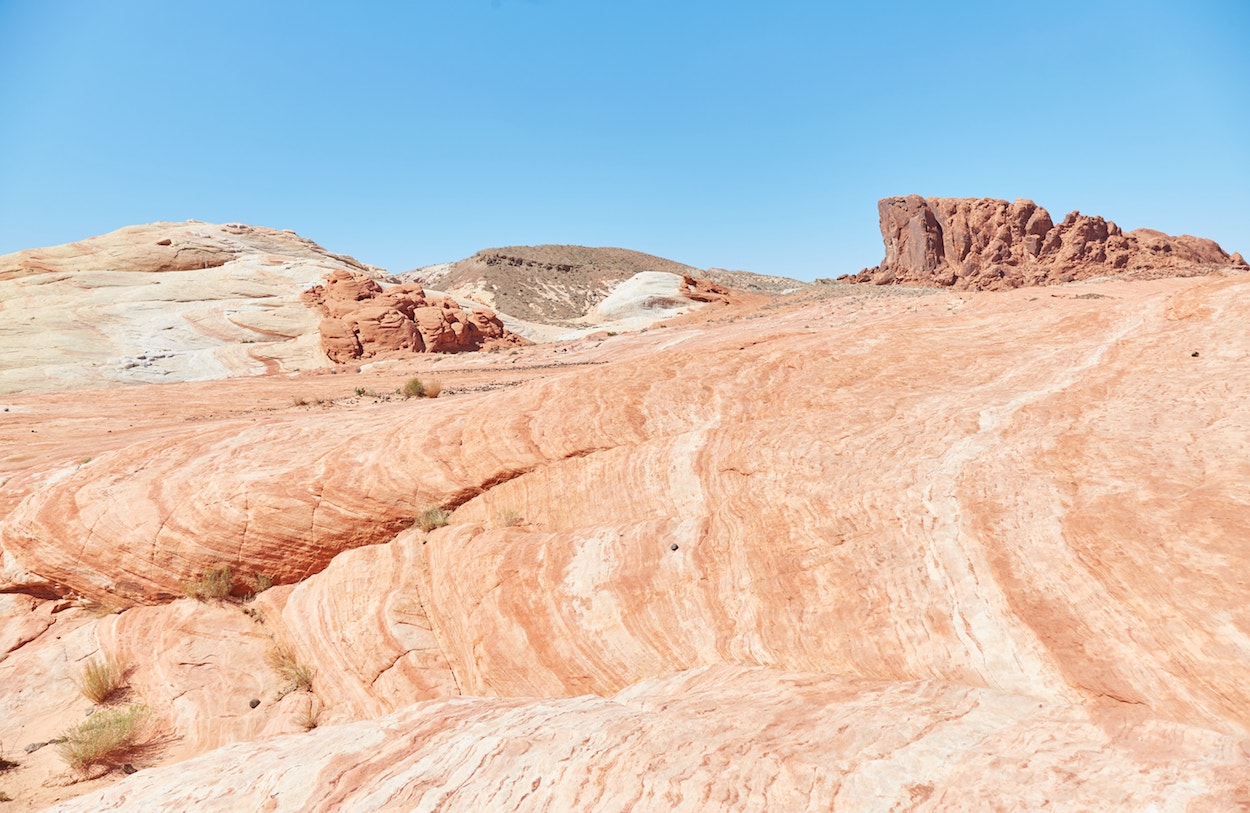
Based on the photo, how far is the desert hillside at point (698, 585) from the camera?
12.1ft

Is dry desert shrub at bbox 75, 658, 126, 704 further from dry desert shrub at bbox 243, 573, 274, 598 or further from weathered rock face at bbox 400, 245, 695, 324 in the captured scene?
weathered rock face at bbox 400, 245, 695, 324

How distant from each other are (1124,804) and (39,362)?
4290cm

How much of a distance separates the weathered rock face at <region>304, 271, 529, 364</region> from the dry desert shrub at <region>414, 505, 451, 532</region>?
30.0 meters

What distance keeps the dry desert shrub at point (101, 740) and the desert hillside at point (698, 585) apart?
0.11 meters

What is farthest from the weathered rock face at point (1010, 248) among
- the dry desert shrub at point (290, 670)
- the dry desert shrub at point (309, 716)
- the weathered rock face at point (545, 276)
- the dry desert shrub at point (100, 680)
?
the dry desert shrub at point (100, 680)

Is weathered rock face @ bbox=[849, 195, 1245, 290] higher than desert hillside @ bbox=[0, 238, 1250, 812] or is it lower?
higher

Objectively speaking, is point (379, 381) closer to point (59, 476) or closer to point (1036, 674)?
point (59, 476)

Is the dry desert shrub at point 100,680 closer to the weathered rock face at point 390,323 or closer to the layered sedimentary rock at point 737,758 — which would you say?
the layered sedimentary rock at point 737,758

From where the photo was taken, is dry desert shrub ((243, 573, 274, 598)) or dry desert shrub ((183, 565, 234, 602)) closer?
dry desert shrub ((183, 565, 234, 602))

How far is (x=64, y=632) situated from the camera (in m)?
8.59

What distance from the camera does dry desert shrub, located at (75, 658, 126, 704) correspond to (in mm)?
7531

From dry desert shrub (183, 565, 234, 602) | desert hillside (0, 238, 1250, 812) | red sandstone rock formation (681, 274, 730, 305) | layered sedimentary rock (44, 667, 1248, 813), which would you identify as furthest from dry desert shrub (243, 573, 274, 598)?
red sandstone rock formation (681, 274, 730, 305)

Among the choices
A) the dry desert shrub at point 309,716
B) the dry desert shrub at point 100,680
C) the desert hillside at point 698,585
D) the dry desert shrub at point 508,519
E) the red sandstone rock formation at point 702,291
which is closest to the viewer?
the desert hillside at point 698,585

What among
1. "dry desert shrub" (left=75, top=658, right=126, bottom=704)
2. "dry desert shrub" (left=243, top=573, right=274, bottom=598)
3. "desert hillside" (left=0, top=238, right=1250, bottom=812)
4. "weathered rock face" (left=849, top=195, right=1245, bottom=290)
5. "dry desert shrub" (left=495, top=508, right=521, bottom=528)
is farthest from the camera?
"weathered rock face" (left=849, top=195, right=1245, bottom=290)
